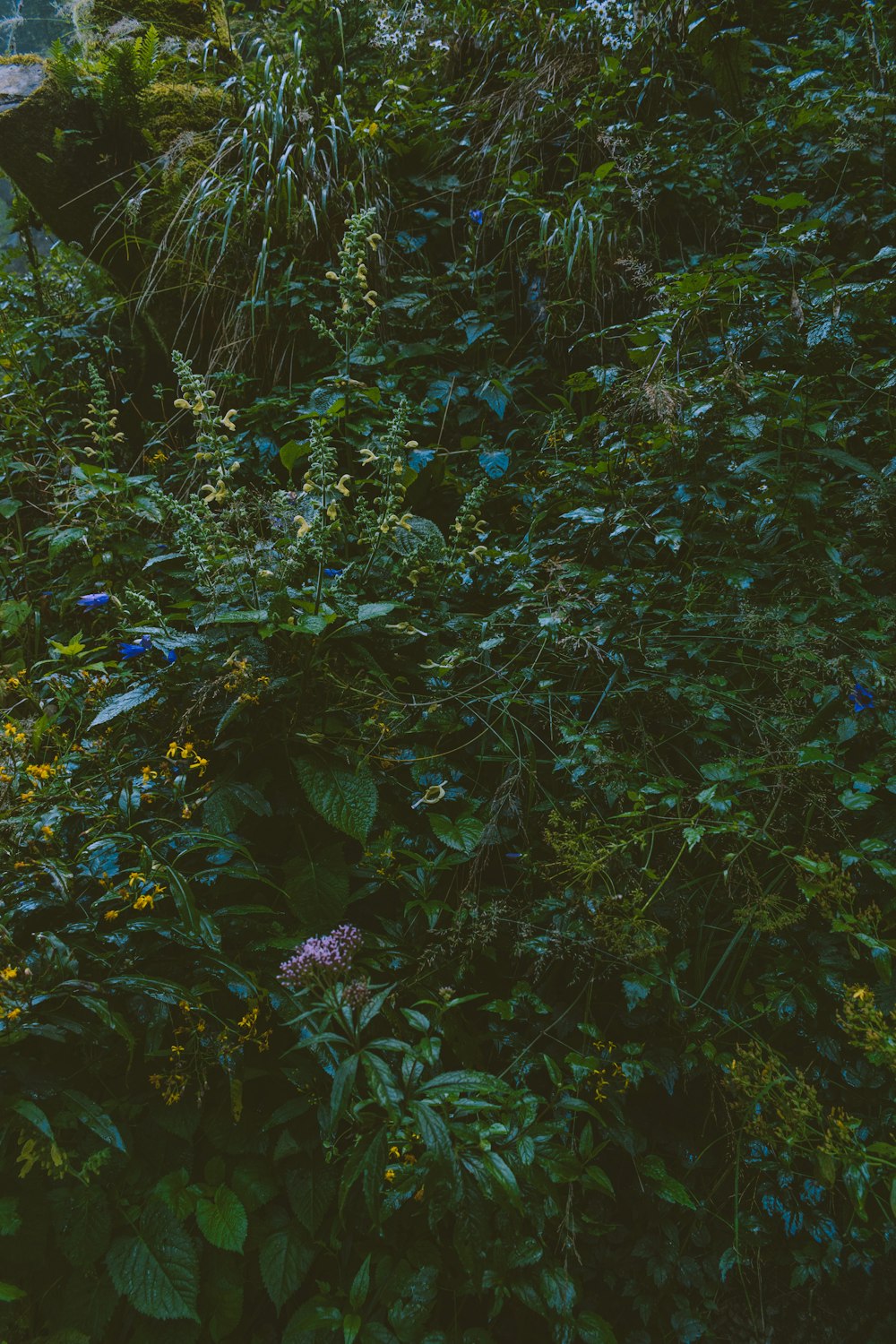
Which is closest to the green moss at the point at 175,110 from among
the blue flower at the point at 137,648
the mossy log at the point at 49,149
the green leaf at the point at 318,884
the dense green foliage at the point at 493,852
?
the mossy log at the point at 49,149

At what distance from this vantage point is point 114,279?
3307mm

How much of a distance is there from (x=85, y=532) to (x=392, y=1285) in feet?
6.05

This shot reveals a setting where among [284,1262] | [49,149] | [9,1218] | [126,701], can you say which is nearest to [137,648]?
[126,701]

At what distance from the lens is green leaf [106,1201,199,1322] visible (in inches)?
42.9

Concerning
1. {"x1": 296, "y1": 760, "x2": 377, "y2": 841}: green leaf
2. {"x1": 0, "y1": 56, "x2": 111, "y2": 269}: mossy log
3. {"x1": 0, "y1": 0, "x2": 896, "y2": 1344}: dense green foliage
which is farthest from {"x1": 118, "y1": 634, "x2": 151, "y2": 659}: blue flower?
{"x1": 0, "y1": 56, "x2": 111, "y2": 269}: mossy log

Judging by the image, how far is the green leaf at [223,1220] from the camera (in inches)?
44.7

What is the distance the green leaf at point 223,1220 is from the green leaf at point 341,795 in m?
0.60

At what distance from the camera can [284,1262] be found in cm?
117

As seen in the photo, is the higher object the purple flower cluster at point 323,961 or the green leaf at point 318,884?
the purple flower cluster at point 323,961

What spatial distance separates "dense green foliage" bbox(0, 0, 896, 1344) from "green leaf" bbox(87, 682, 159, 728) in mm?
13

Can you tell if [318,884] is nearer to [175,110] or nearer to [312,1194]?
[312,1194]

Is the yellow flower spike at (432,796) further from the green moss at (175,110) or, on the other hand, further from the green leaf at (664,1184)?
the green moss at (175,110)

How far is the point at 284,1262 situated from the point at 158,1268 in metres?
0.19

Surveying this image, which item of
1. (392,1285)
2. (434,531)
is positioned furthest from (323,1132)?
(434,531)
